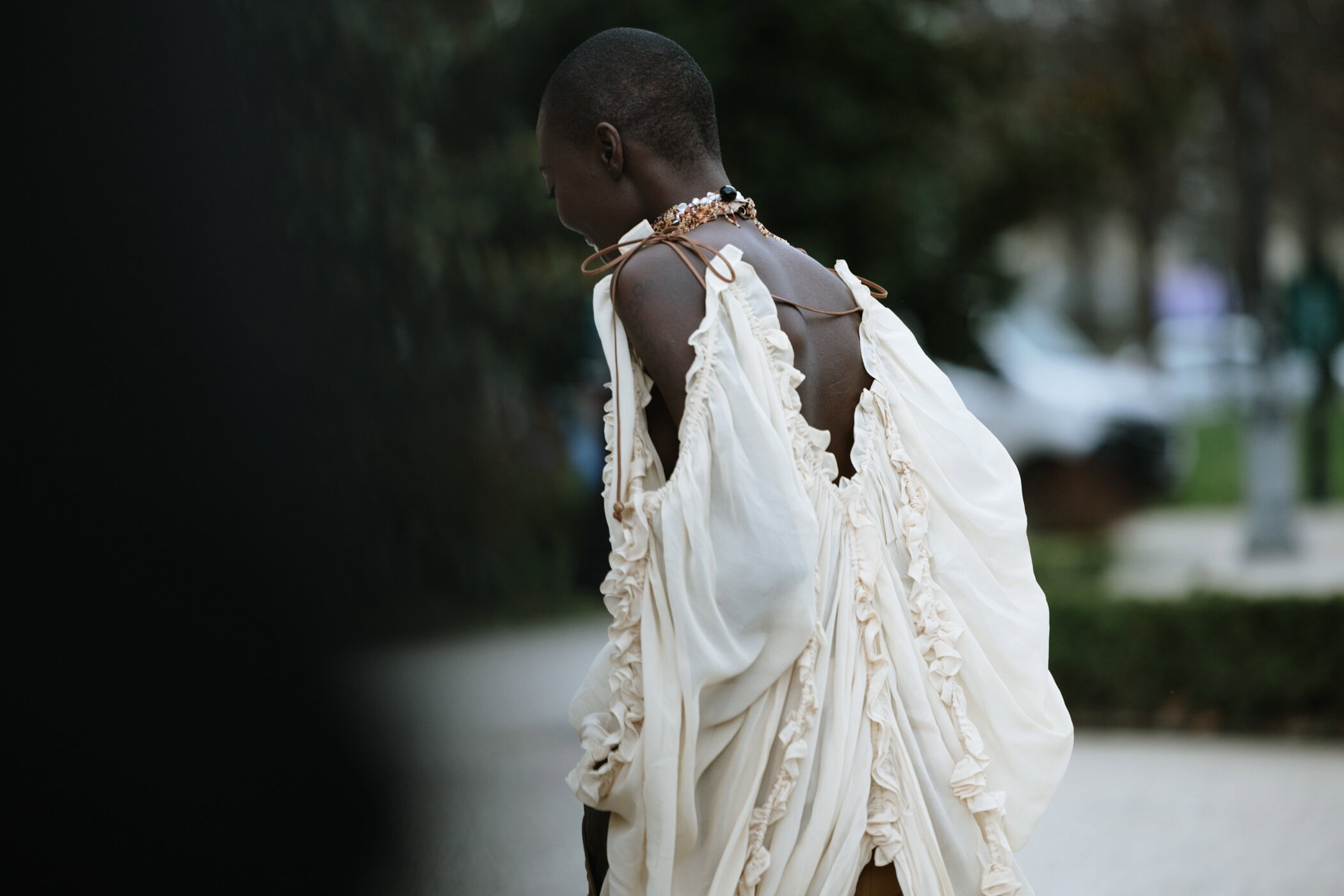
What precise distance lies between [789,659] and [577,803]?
8.94 feet

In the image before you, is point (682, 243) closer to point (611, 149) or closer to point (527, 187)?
point (611, 149)

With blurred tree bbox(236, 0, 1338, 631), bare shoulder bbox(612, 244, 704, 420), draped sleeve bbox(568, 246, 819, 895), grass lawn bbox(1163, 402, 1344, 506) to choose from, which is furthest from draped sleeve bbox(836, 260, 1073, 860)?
grass lawn bbox(1163, 402, 1344, 506)

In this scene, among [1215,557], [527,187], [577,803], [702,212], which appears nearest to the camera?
[702,212]

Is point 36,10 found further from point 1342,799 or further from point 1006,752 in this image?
point 1342,799

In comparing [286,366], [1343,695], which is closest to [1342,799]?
[1343,695]

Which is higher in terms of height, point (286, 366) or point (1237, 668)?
point (286, 366)

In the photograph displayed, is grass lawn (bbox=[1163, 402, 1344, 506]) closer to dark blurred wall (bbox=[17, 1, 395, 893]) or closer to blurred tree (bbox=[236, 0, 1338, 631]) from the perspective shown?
blurred tree (bbox=[236, 0, 1338, 631])

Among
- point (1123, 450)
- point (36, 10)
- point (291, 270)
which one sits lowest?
point (1123, 450)

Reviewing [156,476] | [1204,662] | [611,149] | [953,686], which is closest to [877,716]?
[953,686]

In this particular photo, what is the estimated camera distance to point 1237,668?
19.4ft

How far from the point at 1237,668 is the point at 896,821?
15.3 ft

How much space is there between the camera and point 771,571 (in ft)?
5.94

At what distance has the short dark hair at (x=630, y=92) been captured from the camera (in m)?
2.00

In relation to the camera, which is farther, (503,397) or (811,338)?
(503,397)
